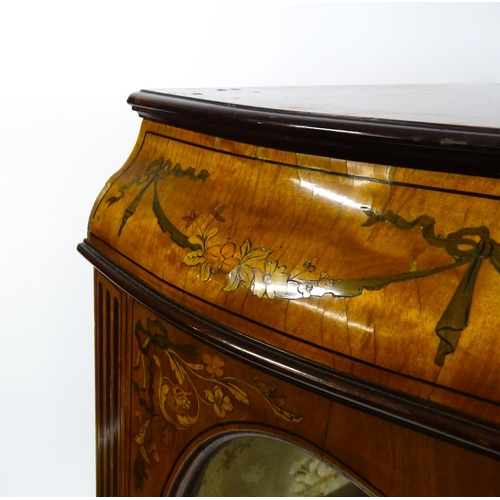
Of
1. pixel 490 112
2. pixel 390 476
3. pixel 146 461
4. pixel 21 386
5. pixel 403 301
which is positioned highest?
pixel 490 112

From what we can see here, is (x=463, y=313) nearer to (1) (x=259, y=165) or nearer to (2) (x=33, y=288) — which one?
(1) (x=259, y=165)

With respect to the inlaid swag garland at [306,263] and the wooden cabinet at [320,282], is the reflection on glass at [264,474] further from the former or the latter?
the inlaid swag garland at [306,263]

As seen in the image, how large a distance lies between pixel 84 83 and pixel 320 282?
30.3 inches

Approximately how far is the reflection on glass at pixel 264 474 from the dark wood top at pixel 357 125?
10.3 inches

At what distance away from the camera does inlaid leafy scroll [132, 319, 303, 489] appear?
17.6 inches

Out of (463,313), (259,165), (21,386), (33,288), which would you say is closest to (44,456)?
(21,386)

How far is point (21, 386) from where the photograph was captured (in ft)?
3.89

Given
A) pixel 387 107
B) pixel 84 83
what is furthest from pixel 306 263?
pixel 84 83

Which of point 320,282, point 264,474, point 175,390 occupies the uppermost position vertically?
point 320,282

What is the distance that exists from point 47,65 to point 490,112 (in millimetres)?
764

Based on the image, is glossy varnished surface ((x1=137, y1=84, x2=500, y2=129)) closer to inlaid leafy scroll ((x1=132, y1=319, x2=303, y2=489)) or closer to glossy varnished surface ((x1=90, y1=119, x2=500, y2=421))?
glossy varnished surface ((x1=90, y1=119, x2=500, y2=421))

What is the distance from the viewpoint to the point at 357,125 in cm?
38

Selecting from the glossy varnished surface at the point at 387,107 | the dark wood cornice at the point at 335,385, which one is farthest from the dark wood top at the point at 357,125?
the dark wood cornice at the point at 335,385

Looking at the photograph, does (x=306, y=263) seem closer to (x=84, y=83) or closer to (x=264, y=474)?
(x=264, y=474)
